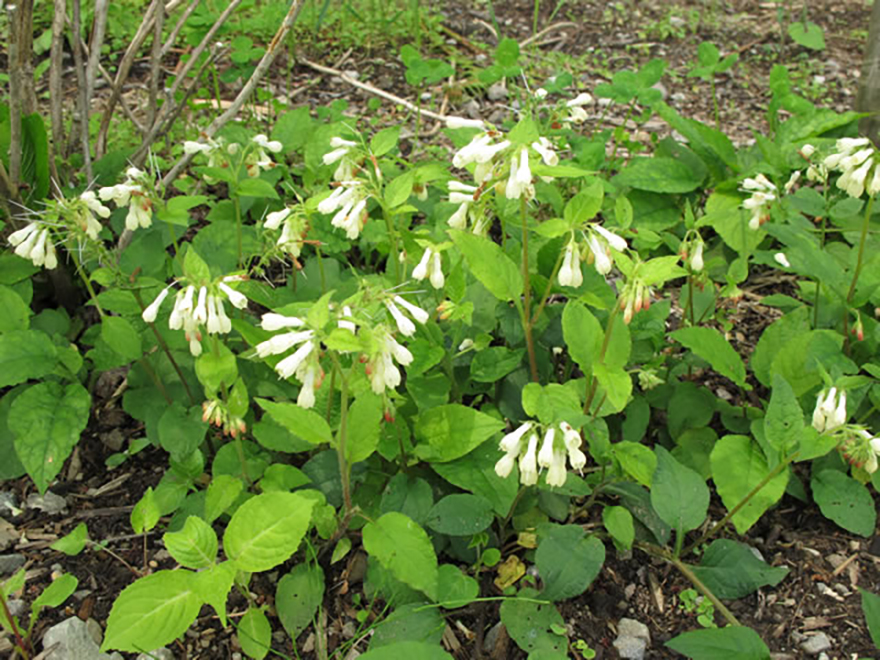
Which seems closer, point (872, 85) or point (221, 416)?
point (221, 416)

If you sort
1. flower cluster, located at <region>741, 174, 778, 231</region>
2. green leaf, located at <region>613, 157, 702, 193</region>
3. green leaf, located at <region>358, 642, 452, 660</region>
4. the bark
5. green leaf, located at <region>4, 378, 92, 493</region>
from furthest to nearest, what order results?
the bark
green leaf, located at <region>613, 157, 702, 193</region>
flower cluster, located at <region>741, 174, 778, 231</region>
green leaf, located at <region>4, 378, 92, 493</region>
green leaf, located at <region>358, 642, 452, 660</region>

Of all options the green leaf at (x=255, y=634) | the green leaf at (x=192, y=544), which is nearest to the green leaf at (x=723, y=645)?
the green leaf at (x=255, y=634)

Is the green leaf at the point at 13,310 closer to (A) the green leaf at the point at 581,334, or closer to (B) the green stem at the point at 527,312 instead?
(B) the green stem at the point at 527,312

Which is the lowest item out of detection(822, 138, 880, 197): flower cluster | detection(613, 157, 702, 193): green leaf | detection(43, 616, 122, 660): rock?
detection(43, 616, 122, 660): rock

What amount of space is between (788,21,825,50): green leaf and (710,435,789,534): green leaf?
4202 mm

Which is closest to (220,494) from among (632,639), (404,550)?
(404,550)

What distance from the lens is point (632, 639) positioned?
2.41 meters

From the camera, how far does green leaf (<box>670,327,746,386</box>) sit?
2.76 m

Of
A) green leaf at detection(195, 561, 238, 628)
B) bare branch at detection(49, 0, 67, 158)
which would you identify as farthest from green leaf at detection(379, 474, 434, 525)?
bare branch at detection(49, 0, 67, 158)

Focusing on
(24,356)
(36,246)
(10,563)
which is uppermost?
(36,246)

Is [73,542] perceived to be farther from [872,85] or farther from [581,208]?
[872,85]

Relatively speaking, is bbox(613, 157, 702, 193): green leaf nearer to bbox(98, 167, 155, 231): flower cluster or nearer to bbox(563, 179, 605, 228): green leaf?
bbox(563, 179, 605, 228): green leaf

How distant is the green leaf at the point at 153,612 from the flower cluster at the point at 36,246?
43.3 inches

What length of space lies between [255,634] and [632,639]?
3.81ft
